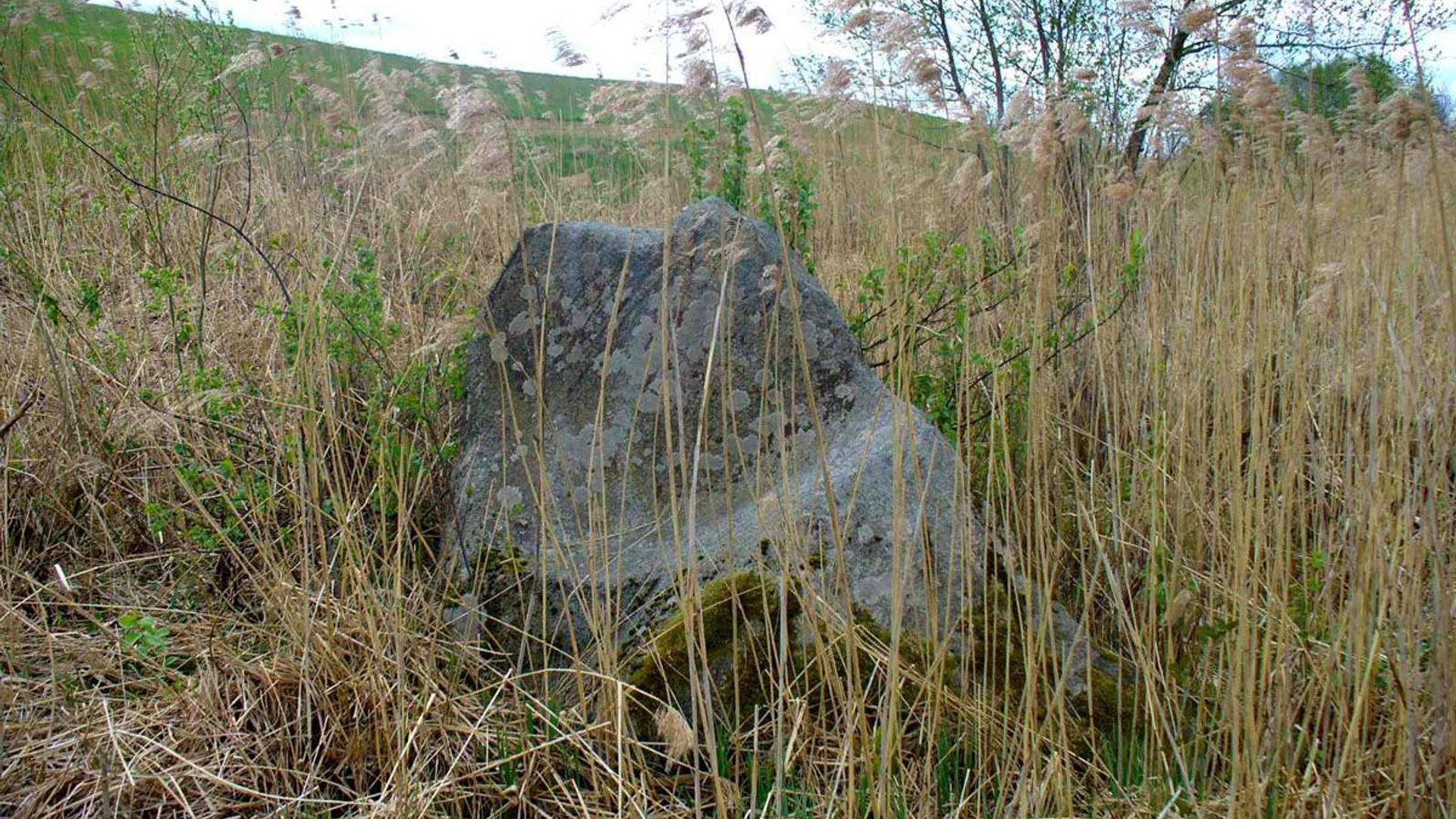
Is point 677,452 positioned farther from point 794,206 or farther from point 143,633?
point 794,206

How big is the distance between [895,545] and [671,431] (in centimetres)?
76

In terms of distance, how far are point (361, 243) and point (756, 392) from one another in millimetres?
1829

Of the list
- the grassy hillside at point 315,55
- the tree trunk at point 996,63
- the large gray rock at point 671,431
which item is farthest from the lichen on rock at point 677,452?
the tree trunk at point 996,63

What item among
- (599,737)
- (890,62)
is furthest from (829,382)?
(599,737)

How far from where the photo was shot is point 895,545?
4.82 feet

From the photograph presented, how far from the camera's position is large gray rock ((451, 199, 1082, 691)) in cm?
188

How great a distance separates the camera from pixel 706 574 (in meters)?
1.94

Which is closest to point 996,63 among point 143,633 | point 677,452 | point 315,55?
point 677,452

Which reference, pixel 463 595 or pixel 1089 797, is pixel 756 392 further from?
pixel 1089 797

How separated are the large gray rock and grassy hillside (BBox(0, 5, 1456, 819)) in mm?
95

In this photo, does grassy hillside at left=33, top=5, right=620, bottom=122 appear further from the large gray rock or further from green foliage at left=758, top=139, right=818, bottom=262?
green foliage at left=758, top=139, right=818, bottom=262

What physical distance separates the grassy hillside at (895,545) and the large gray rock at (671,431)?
95 millimetres

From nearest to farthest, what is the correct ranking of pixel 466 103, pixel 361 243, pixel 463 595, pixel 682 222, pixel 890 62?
pixel 890 62 < pixel 466 103 < pixel 463 595 < pixel 682 222 < pixel 361 243

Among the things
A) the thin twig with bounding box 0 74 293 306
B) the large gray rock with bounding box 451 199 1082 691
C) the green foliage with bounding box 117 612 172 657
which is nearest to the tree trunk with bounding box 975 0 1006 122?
the large gray rock with bounding box 451 199 1082 691
